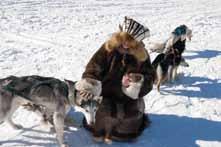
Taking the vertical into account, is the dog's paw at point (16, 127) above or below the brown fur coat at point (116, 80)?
below

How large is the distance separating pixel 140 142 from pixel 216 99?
1752 mm

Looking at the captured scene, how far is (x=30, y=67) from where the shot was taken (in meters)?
6.33

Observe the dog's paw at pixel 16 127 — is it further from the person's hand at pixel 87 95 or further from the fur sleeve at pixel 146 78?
the fur sleeve at pixel 146 78

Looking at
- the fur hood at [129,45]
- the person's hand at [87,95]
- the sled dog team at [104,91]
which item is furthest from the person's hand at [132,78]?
the person's hand at [87,95]

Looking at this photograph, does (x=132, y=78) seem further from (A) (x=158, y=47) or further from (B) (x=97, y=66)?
(A) (x=158, y=47)

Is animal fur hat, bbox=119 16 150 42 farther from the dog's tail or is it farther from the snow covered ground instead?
the dog's tail

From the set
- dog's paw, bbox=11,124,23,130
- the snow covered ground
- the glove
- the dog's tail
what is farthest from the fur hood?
the dog's tail

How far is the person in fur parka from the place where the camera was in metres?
4.10

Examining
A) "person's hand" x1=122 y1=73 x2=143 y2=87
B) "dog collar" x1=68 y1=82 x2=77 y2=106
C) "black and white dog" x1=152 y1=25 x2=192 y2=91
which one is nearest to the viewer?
"dog collar" x1=68 y1=82 x2=77 y2=106

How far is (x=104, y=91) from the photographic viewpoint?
14.1 feet

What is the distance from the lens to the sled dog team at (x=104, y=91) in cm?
387

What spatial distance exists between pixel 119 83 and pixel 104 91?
191 millimetres

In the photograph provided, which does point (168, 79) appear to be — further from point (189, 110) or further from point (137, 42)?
point (137, 42)

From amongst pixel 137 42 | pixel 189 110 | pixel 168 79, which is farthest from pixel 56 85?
pixel 168 79
